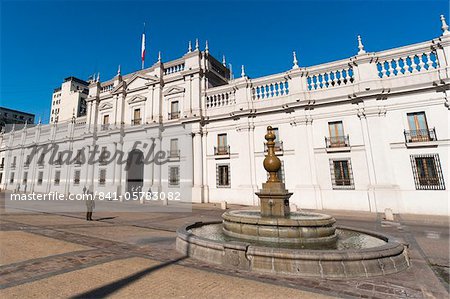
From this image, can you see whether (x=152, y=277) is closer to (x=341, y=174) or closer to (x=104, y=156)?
(x=341, y=174)

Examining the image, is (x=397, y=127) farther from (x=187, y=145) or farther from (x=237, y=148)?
(x=187, y=145)

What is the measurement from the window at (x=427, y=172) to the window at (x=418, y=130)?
1.22 m

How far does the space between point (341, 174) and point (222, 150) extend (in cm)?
1068

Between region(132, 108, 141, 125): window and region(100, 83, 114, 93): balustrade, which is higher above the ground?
region(100, 83, 114, 93): balustrade

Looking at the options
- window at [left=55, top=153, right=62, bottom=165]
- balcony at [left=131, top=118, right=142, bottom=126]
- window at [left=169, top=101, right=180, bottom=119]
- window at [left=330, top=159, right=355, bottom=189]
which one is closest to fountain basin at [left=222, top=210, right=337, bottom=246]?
window at [left=330, top=159, right=355, bottom=189]

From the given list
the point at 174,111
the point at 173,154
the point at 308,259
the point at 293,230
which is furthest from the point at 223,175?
the point at 308,259

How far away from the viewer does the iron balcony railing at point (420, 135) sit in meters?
15.1

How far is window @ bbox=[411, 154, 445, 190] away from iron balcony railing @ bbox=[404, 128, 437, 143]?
1114 millimetres

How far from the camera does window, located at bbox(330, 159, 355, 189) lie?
17.1 meters

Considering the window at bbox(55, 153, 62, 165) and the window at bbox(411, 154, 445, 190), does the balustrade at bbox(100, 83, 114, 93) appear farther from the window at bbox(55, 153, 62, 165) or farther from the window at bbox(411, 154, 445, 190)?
the window at bbox(411, 154, 445, 190)

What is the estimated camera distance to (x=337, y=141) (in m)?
17.9

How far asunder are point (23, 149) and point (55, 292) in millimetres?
52244

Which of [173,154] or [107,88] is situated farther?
[107,88]

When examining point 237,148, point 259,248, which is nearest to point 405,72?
point 237,148
